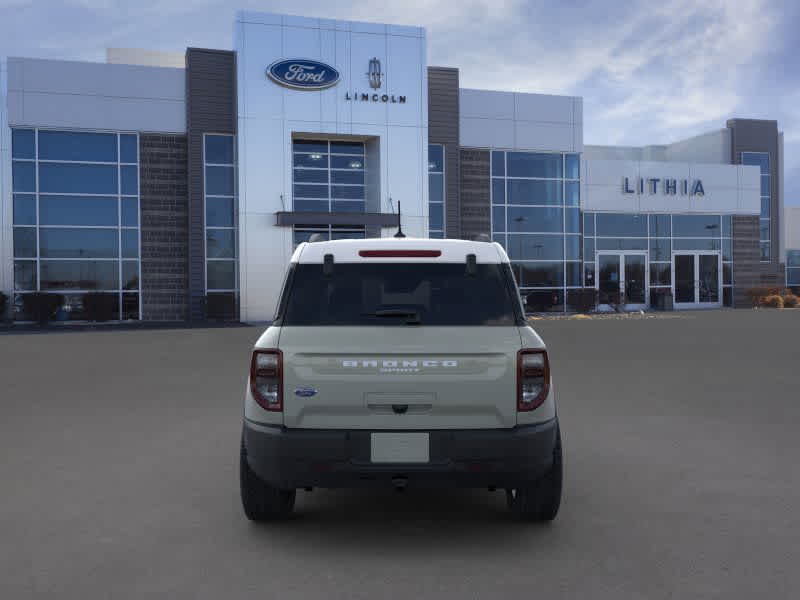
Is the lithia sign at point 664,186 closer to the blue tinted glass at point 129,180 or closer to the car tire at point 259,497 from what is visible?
the blue tinted glass at point 129,180

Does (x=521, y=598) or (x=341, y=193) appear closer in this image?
(x=521, y=598)

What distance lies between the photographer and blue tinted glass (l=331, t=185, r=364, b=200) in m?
29.7

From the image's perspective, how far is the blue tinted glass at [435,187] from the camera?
31.6 meters

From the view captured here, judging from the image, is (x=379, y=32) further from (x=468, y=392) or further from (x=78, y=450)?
(x=468, y=392)

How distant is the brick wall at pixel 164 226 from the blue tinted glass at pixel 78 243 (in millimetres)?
1163

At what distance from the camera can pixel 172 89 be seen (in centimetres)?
2844

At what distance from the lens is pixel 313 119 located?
28500 mm

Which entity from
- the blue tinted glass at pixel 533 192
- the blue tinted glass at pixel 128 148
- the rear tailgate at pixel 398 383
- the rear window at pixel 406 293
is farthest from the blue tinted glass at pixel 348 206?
the rear tailgate at pixel 398 383

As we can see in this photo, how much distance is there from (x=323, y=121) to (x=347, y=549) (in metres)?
25.5

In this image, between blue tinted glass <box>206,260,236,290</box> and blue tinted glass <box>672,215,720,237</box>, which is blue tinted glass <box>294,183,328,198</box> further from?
blue tinted glass <box>672,215,720,237</box>

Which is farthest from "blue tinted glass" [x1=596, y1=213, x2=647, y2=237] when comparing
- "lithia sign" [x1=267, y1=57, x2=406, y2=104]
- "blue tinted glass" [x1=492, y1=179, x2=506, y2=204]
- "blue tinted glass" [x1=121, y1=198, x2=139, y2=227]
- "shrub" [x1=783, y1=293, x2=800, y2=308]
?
"blue tinted glass" [x1=121, y1=198, x2=139, y2=227]

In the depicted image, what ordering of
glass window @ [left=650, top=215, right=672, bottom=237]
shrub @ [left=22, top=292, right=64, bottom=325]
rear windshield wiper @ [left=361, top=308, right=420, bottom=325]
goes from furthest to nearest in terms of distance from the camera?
1. glass window @ [left=650, top=215, right=672, bottom=237]
2. shrub @ [left=22, top=292, right=64, bottom=325]
3. rear windshield wiper @ [left=361, top=308, right=420, bottom=325]

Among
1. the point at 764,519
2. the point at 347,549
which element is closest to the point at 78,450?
the point at 347,549

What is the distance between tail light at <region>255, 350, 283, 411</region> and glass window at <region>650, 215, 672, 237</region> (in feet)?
116
